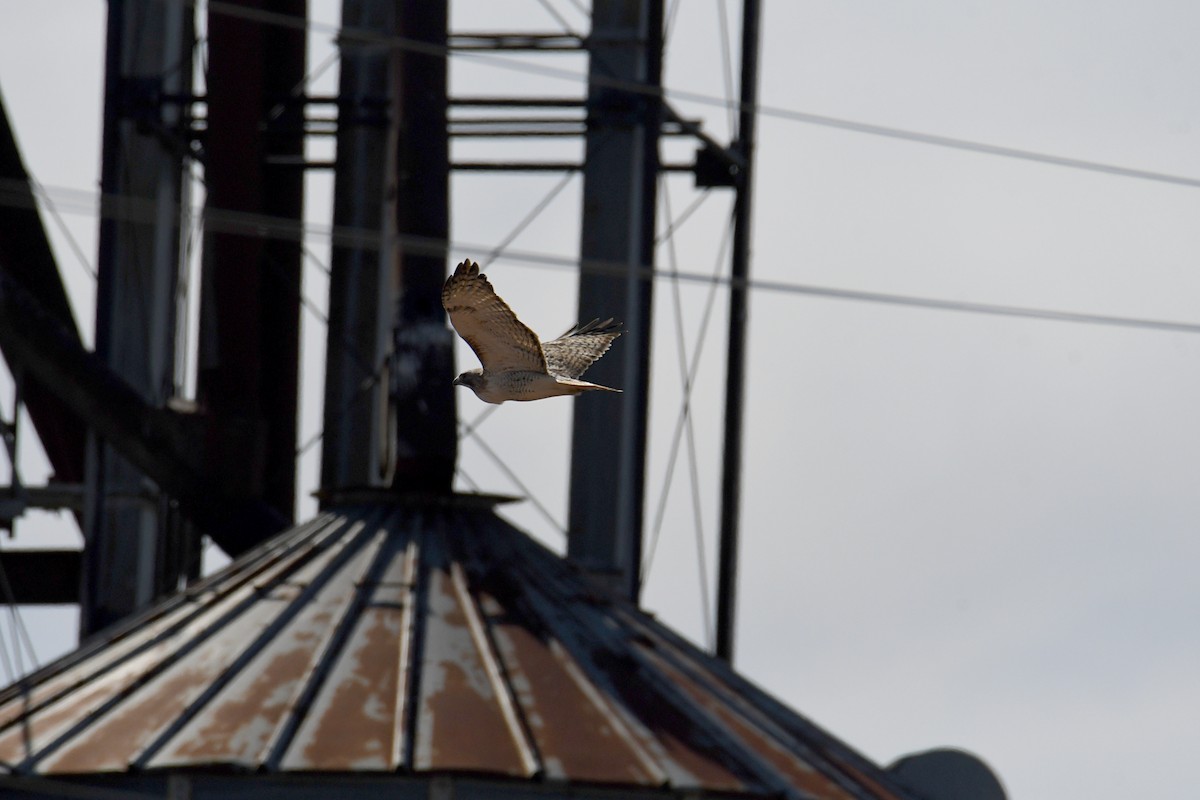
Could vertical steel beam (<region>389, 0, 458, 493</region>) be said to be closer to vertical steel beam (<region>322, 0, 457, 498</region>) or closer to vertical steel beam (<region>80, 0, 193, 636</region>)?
vertical steel beam (<region>322, 0, 457, 498</region>)

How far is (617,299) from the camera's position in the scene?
24.9 metres

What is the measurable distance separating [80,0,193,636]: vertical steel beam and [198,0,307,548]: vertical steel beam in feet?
2.17

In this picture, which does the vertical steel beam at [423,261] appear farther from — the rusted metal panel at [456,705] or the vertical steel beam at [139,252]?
the vertical steel beam at [139,252]

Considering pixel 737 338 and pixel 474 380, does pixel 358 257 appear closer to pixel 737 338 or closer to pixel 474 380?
pixel 737 338

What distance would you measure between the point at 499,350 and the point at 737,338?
37.7 feet

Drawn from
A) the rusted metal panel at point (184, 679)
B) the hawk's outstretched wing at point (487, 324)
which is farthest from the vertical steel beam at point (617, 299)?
the hawk's outstretched wing at point (487, 324)

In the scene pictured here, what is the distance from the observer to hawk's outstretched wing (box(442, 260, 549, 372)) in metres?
12.7

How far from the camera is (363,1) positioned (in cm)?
2605

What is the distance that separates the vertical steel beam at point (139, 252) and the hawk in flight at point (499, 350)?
11393 mm

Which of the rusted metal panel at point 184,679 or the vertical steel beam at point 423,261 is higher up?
the vertical steel beam at point 423,261

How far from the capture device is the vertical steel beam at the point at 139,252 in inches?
997

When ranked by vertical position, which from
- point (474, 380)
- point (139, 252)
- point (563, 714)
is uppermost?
point (139, 252)

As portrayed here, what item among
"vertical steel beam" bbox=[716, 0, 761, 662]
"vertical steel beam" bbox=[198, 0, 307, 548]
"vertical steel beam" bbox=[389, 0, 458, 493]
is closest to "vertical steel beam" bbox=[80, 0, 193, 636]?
"vertical steel beam" bbox=[198, 0, 307, 548]

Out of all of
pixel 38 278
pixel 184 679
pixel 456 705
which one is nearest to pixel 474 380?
pixel 456 705
